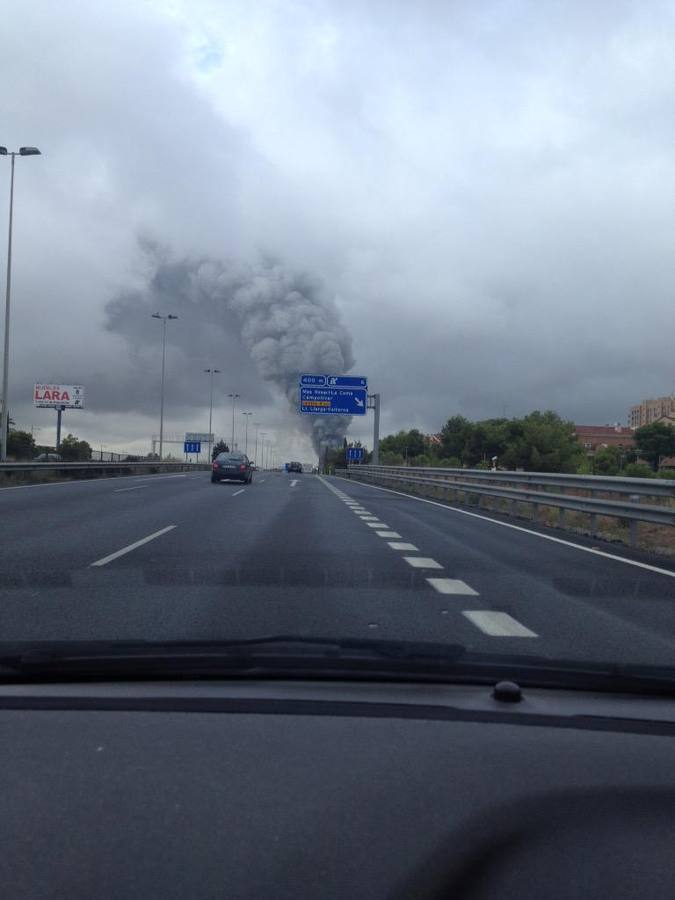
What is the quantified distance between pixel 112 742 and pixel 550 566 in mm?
8549

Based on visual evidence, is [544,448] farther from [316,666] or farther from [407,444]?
[316,666]

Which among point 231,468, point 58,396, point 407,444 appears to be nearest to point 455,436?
point 407,444

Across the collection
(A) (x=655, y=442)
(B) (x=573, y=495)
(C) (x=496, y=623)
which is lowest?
(C) (x=496, y=623)

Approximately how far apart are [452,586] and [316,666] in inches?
211

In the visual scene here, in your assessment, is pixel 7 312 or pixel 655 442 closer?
pixel 7 312

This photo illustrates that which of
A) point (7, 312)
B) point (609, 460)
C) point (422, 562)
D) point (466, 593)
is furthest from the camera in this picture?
point (609, 460)

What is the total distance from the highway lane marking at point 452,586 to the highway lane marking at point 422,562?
0.95 metres

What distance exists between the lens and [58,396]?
285 ft

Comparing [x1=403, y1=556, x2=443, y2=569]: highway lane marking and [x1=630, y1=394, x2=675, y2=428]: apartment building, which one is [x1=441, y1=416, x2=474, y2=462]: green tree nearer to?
[x1=630, y1=394, x2=675, y2=428]: apartment building

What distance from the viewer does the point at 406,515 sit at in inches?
756

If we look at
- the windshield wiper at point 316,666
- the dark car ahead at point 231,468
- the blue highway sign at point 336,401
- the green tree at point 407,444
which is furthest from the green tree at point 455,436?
the windshield wiper at point 316,666

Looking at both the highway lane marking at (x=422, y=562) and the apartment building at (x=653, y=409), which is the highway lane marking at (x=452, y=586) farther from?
the apartment building at (x=653, y=409)

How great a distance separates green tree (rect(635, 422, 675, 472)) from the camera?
349 feet

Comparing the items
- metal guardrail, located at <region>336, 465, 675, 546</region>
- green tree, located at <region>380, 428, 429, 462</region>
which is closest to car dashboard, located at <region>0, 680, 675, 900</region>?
metal guardrail, located at <region>336, 465, 675, 546</region>
